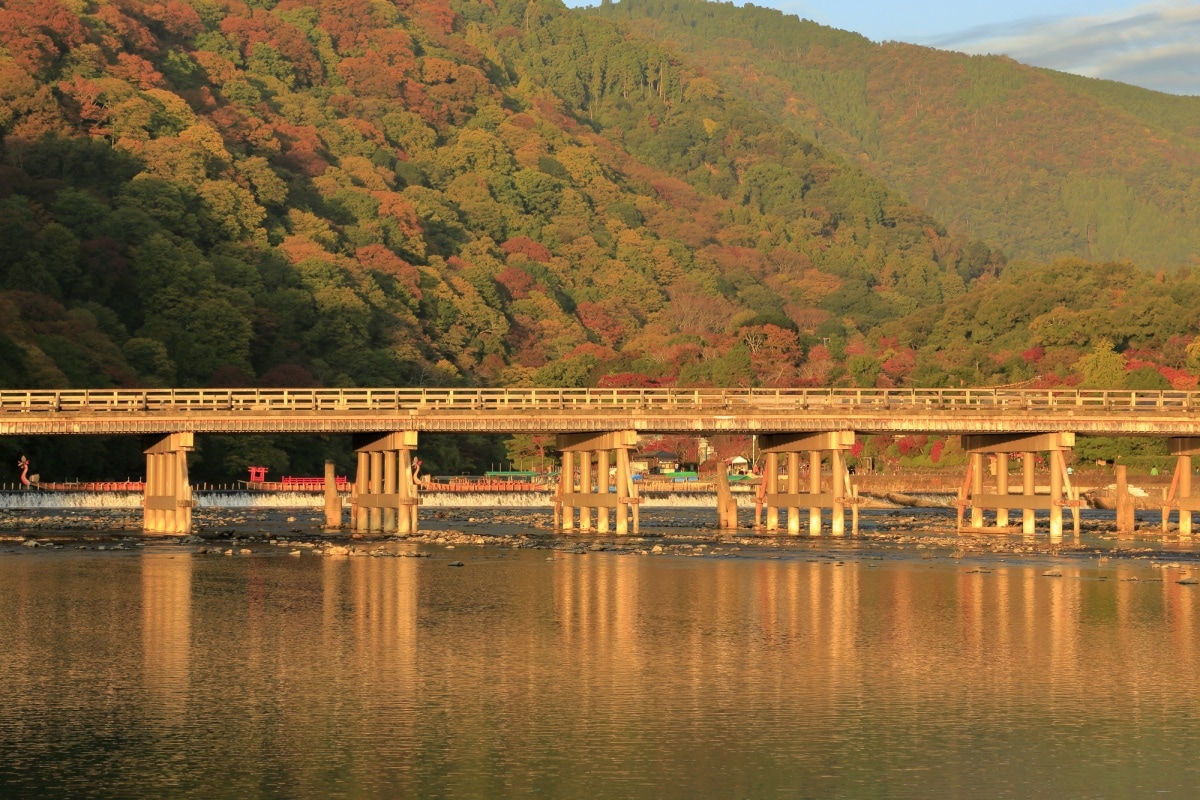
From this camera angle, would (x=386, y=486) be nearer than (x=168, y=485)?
No

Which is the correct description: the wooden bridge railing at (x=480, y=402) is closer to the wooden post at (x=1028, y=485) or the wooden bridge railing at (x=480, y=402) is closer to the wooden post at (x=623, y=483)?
the wooden post at (x=623, y=483)

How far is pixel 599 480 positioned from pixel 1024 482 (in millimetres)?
18880

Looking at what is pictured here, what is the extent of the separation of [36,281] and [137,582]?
106 m

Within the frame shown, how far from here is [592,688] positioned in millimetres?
33250

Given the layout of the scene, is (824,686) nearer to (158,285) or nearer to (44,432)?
(44,432)

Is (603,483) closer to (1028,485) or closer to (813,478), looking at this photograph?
(813,478)

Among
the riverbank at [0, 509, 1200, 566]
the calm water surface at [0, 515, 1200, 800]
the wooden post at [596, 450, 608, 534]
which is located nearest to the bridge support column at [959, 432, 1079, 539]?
the riverbank at [0, 509, 1200, 566]

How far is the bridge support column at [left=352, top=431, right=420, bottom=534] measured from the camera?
76.6 meters

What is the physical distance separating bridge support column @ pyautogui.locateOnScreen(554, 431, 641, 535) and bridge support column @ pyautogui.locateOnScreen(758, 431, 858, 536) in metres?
6.95

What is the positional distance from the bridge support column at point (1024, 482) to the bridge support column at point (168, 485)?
3420 centimetres

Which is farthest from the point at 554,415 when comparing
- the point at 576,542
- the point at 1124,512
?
the point at 1124,512

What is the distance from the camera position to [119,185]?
18200 centimetres

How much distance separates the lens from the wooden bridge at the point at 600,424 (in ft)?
246

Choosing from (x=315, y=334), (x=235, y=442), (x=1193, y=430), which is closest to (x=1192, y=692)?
(x=1193, y=430)
